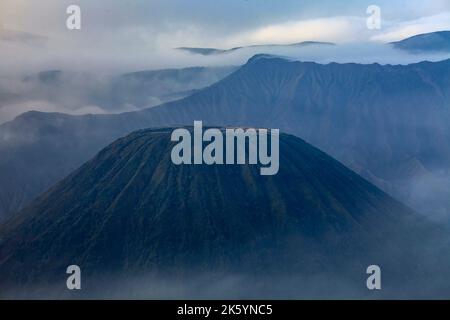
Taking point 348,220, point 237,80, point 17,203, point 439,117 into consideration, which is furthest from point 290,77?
point 348,220

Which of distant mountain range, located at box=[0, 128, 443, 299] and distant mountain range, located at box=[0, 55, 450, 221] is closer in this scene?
distant mountain range, located at box=[0, 128, 443, 299]

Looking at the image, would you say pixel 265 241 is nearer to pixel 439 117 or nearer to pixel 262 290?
pixel 262 290

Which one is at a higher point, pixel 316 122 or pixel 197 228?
pixel 316 122

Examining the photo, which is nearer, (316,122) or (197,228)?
(197,228)
